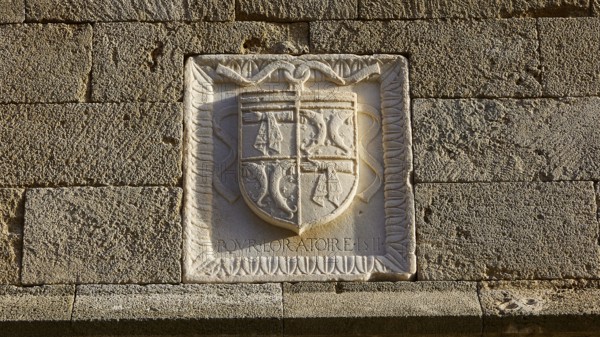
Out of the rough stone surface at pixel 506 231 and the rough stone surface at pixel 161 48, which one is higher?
the rough stone surface at pixel 161 48

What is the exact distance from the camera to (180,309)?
18.4 feet

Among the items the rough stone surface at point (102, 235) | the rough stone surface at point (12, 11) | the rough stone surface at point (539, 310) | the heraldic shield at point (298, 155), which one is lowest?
Answer: the rough stone surface at point (539, 310)

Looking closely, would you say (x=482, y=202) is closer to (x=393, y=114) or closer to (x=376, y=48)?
(x=393, y=114)

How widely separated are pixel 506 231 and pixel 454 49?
1183 mm

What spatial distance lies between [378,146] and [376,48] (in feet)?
2.06

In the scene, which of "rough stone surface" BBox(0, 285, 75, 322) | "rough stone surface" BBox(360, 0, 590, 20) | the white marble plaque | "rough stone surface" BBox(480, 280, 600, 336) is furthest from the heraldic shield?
"rough stone surface" BBox(0, 285, 75, 322)

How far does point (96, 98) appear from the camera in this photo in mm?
6215

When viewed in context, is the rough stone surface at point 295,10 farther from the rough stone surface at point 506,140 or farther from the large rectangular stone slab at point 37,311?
the large rectangular stone slab at point 37,311

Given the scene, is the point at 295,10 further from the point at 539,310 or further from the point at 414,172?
the point at 539,310

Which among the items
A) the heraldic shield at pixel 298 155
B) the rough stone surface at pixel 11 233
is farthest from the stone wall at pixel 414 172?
the heraldic shield at pixel 298 155

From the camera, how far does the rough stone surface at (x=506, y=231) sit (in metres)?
5.92

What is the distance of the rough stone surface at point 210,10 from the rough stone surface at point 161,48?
5 centimetres

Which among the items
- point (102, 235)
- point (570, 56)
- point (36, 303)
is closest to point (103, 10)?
point (102, 235)

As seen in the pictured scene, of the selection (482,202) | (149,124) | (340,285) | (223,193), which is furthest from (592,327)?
(149,124)
